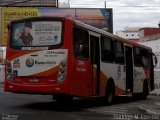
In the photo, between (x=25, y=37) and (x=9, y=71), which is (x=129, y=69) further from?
(x=9, y=71)

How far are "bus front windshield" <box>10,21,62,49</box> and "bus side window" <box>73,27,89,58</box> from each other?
22.8 inches

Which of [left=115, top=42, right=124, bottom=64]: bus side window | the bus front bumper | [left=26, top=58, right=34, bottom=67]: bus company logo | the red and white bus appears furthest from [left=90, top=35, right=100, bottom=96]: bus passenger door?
[left=115, top=42, right=124, bottom=64]: bus side window

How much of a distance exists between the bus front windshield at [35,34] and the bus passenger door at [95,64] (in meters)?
1.92

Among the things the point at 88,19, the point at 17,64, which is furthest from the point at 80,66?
the point at 88,19

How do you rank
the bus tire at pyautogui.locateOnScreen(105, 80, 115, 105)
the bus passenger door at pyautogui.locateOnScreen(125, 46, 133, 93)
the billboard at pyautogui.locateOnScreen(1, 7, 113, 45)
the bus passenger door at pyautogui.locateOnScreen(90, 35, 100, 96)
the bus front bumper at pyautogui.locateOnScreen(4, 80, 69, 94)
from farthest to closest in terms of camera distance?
1. the billboard at pyautogui.locateOnScreen(1, 7, 113, 45)
2. the bus passenger door at pyautogui.locateOnScreen(125, 46, 133, 93)
3. the bus tire at pyautogui.locateOnScreen(105, 80, 115, 105)
4. the bus passenger door at pyautogui.locateOnScreen(90, 35, 100, 96)
5. the bus front bumper at pyautogui.locateOnScreen(4, 80, 69, 94)

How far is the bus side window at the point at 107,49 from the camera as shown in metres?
Answer: 20.2

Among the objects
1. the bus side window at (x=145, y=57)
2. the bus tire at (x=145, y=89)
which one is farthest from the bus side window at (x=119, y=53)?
the bus tire at (x=145, y=89)

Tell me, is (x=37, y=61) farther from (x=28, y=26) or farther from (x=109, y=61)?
(x=109, y=61)

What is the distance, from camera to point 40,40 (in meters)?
17.8

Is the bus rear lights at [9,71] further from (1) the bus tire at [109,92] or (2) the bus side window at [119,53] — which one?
(2) the bus side window at [119,53]

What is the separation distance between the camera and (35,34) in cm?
1789

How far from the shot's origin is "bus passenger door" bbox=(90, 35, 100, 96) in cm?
1906

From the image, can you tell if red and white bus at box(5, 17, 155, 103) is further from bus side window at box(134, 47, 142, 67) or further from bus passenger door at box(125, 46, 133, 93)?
bus side window at box(134, 47, 142, 67)

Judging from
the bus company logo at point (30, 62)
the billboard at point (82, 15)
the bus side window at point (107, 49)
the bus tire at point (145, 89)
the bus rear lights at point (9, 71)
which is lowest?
the bus tire at point (145, 89)
